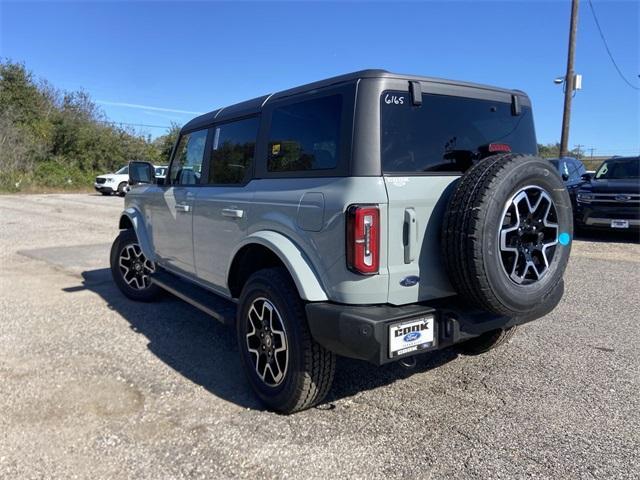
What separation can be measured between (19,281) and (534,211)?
6.66 m

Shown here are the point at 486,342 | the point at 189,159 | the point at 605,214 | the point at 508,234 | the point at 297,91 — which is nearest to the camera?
the point at 508,234

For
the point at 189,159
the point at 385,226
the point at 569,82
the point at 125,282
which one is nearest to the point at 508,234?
the point at 385,226

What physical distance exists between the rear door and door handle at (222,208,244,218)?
1.20 metres

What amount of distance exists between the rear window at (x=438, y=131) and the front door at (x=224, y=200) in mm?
1119

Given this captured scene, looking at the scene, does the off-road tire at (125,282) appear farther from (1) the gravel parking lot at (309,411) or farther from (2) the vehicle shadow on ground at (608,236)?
(2) the vehicle shadow on ground at (608,236)

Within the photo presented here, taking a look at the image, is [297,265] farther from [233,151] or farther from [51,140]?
[51,140]

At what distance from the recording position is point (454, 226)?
8.46 feet

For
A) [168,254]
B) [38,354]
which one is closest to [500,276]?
[168,254]

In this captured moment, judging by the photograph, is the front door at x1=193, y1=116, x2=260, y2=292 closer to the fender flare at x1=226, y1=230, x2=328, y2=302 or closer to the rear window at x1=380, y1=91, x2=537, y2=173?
the fender flare at x1=226, y1=230, x2=328, y2=302

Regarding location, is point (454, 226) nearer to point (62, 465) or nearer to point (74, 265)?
point (62, 465)

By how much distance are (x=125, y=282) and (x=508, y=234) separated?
4510 mm

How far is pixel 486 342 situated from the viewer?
12.3ft

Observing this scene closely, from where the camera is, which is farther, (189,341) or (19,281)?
(19,281)

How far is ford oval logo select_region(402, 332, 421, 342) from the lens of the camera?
258cm
